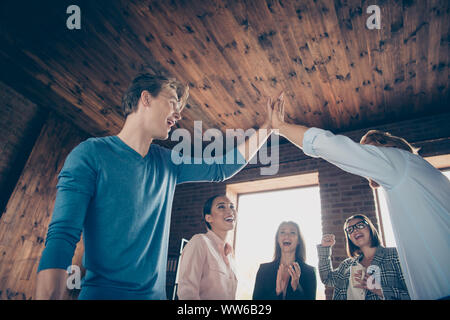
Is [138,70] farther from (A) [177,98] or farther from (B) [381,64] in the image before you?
(B) [381,64]

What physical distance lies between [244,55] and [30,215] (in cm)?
375

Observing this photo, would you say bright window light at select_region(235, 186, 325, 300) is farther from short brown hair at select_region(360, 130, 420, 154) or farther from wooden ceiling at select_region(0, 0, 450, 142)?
short brown hair at select_region(360, 130, 420, 154)

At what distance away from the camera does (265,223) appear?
465cm

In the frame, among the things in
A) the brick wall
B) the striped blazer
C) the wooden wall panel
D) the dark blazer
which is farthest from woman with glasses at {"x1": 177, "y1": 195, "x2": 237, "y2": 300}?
the wooden wall panel

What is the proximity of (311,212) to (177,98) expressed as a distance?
139 inches

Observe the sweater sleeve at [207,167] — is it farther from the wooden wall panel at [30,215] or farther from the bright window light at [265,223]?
the wooden wall panel at [30,215]

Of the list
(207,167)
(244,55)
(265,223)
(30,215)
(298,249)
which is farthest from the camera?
(265,223)

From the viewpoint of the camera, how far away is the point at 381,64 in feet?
10.6

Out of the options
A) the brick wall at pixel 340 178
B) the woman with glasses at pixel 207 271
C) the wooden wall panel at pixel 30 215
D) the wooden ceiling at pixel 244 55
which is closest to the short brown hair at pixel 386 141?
the woman with glasses at pixel 207 271

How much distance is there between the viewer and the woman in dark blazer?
8.89 ft

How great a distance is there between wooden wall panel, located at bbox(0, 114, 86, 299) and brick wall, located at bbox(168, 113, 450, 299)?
2029 millimetres

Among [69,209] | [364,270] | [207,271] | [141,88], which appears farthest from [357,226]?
[69,209]

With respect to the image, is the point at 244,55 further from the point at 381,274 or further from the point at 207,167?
the point at 381,274
